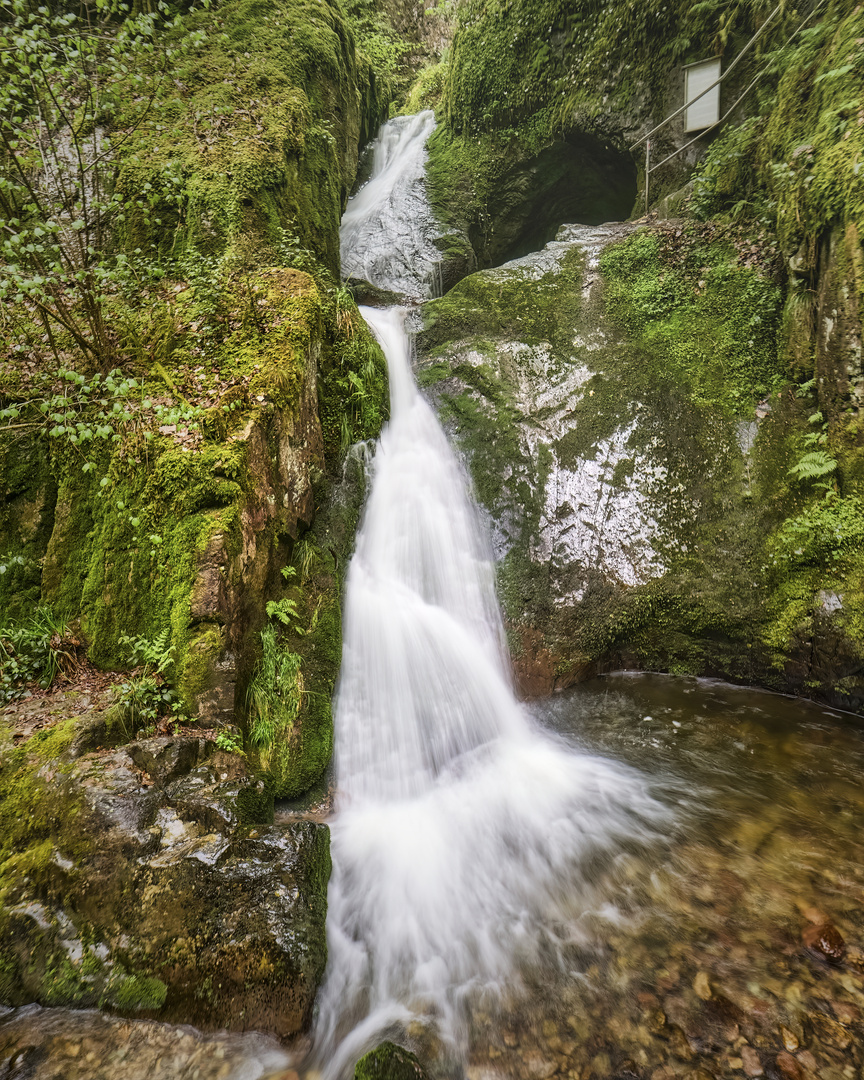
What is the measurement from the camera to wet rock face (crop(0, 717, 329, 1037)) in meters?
2.35

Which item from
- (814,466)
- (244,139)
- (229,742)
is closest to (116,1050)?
(229,742)

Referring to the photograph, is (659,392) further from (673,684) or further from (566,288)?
(673,684)

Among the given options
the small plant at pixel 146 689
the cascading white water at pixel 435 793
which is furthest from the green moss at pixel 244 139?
the small plant at pixel 146 689

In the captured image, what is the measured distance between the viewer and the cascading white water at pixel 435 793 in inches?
114

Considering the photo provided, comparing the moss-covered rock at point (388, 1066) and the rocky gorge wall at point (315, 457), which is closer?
the moss-covered rock at point (388, 1066)

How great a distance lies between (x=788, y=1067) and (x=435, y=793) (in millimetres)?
2536

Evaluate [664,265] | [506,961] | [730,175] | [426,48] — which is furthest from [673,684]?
[426,48]

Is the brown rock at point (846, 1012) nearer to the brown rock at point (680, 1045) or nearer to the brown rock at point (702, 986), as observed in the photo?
the brown rock at point (702, 986)

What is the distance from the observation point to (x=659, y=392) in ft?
20.5

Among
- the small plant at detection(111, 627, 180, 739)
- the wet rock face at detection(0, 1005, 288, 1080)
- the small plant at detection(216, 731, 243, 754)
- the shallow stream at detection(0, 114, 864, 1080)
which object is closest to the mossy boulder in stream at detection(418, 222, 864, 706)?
the shallow stream at detection(0, 114, 864, 1080)

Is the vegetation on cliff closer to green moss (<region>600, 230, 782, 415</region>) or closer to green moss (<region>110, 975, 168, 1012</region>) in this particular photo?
green moss (<region>110, 975, 168, 1012</region>)

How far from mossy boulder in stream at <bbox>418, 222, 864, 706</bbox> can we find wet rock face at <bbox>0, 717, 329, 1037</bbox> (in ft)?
10.6

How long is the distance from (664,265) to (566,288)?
4.21ft

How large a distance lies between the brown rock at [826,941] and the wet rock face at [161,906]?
259cm
